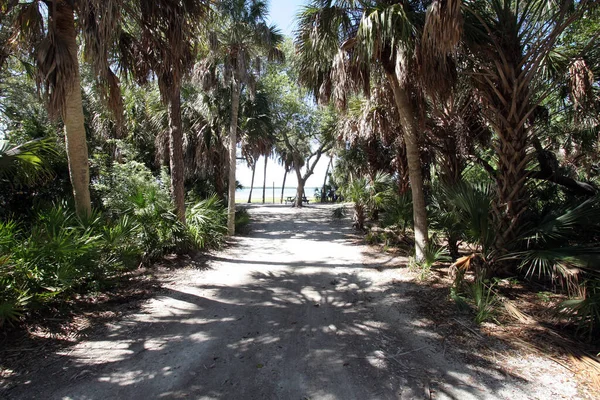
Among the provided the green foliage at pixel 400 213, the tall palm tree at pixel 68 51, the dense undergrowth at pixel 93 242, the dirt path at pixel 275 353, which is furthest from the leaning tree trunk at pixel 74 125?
the green foliage at pixel 400 213

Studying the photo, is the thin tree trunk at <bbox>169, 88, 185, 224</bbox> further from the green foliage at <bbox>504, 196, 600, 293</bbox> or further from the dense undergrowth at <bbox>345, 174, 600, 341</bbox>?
the green foliage at <bbox>504, 196, 600, 293</bbox>

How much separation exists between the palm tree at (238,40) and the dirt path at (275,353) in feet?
19.9

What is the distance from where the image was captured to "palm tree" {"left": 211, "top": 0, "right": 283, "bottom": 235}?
922 centimetres

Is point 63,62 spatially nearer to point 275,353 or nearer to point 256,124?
point 275,353

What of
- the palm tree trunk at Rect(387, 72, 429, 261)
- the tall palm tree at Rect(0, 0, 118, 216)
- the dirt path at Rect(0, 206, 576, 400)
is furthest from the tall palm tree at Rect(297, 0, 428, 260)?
the tall palm tree at Rect(0, 0, 118, 216)

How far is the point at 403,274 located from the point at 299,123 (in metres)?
17.1

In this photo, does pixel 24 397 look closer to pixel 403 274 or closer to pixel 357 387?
pixel 357 387

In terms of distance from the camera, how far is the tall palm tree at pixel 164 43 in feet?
17.1

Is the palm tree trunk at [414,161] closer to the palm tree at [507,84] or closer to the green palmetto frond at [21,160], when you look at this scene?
the palm tree at [507,84]

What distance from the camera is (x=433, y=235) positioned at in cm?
670

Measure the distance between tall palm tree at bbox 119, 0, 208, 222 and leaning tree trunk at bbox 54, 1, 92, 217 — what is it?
995mm

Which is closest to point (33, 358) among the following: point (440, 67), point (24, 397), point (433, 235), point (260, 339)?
point (24, 397)

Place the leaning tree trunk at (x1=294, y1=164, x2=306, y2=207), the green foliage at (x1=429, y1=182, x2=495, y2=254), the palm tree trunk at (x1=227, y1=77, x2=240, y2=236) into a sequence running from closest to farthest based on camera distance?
the green foliage at (x1=429, y1=182, x2=495, y2=254) < the palm tree trunk at (x1=227, y1=77, x2=240, y2=236) < the leaning tree trunk at (x1=294, y1=164, x2=306, y2=207)

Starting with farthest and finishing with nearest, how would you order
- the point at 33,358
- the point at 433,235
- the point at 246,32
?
the point at 246,32 < the point at 433,235 < the point at 33,358
